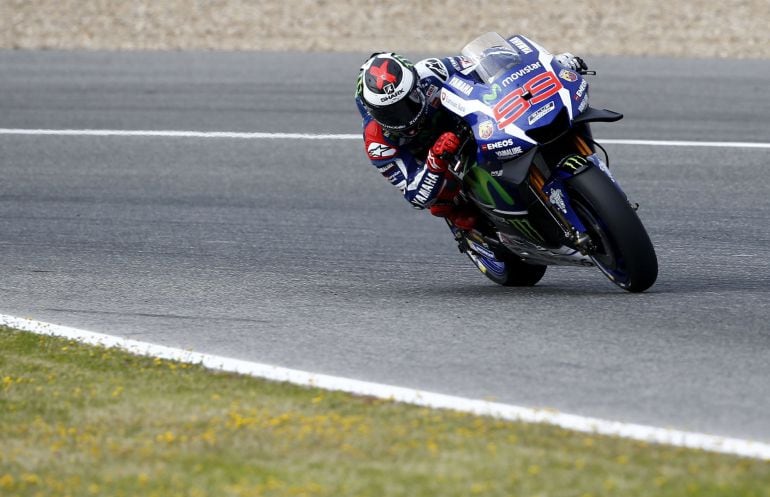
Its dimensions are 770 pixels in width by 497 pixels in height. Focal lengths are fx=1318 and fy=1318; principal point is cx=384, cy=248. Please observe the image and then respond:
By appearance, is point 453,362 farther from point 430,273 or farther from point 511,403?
point 430,273

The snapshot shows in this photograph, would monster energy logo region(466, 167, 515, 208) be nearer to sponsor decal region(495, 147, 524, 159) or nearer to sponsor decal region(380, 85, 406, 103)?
sponsor decal region(495, 147, 524, 159)

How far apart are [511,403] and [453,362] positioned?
71 cm

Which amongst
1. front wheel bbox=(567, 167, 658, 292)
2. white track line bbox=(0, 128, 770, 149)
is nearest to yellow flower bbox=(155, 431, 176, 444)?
front wheel bbox=(567, 167, 658, 292)

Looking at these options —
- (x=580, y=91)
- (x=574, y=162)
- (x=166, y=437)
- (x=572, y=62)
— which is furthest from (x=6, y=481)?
(x=572, y=62)

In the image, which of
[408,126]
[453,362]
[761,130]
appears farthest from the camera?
[761,130]

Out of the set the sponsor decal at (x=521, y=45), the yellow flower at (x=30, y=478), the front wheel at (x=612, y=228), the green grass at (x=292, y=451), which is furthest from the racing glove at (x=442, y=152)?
the yellow flower at (x=30, y=478)

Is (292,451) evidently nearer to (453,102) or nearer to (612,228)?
(612,228)

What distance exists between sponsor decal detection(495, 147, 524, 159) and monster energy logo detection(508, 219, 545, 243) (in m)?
0.47

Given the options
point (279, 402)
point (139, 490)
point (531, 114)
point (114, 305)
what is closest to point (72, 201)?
point (114, 305)

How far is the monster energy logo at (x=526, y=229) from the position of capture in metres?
7.31

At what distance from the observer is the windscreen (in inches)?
283

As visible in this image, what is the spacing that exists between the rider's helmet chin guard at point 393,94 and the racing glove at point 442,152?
207 mm

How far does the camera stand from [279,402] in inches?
214

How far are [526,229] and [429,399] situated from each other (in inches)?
86.0
